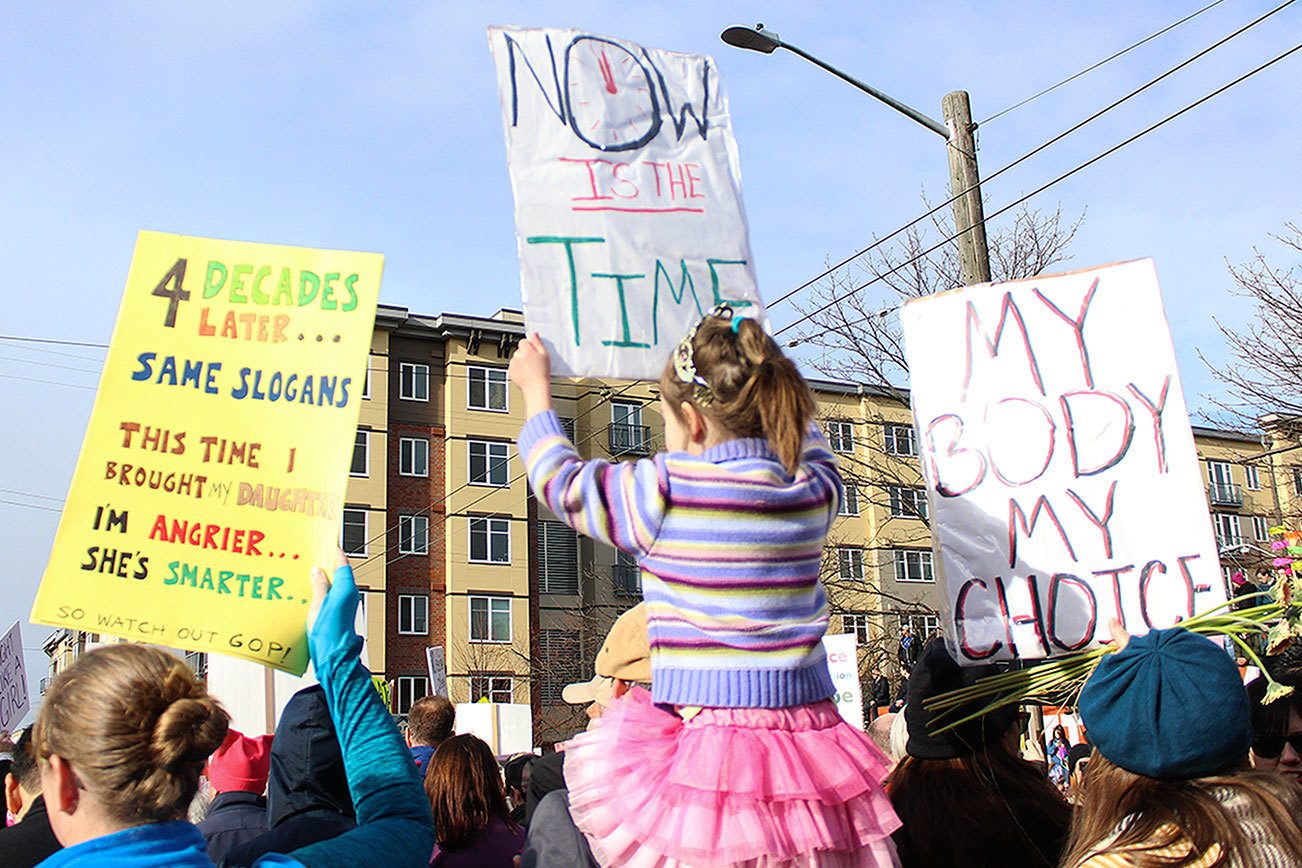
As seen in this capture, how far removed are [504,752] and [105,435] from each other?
1798cm

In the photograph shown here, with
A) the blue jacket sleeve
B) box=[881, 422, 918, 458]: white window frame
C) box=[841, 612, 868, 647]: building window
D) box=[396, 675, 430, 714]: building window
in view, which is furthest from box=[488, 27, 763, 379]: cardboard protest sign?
box=[841, 612, 868, 647]: building window

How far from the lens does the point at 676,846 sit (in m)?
2.54

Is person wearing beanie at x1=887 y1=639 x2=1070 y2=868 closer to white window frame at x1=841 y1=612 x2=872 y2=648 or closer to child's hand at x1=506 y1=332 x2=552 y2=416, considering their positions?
child's hand at x1=506 y1=332 x2=552 y2=416

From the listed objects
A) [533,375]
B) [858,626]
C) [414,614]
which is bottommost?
[533,375]

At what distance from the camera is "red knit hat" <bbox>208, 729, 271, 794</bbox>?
397 cm

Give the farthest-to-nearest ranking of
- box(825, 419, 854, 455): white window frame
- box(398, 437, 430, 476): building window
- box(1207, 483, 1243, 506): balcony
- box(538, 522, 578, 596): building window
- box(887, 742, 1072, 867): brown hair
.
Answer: box(1207, 483, 1243, 506): balcony, box(538, 522, 578, 596): building window, box(398, 437, 430, 476): building window, box(825, 419, 854, 455): white window frame, box(887, 742, 1072, 867): brown hair

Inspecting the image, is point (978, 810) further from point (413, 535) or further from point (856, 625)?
point (856, 625)

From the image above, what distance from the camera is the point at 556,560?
40.1 m

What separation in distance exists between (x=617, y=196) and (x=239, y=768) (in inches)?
82.4

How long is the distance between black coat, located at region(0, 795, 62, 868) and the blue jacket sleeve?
970mm

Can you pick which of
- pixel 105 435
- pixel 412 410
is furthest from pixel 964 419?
pixel 412 410

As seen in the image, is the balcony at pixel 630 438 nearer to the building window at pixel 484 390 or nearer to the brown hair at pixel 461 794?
the building window at pixel 484 390

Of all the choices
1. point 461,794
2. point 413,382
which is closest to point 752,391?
point 461,794

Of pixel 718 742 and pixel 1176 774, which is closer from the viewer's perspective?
pixel 1176 774
